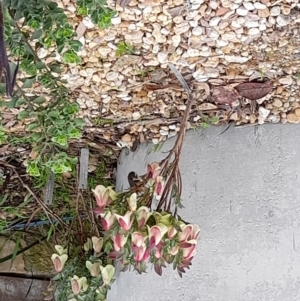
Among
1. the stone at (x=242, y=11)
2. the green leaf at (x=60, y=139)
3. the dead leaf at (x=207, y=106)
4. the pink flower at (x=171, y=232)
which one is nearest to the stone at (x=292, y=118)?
the dead leaf at (x=207, y=106)

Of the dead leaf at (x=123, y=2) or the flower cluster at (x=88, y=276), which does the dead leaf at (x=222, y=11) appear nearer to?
the dead leaf at (x=123, y=2)

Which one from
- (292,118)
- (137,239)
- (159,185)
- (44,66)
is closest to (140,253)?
(137,239)

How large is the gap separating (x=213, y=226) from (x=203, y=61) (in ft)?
1.17

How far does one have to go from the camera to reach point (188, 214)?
136 centimetres

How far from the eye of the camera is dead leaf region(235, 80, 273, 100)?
124 cm

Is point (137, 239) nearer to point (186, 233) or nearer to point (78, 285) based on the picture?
point (186, 233)

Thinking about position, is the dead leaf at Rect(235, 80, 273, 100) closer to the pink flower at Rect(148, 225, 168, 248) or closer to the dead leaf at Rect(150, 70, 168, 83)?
the dead leaf at Rect(150, 70, 168, 83)

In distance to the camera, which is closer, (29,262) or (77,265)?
(77,265)

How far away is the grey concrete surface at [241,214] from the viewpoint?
124cm

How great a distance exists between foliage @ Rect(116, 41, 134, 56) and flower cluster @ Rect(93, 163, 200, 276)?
25 cm

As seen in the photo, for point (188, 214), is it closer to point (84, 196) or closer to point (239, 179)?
point (239, 179)

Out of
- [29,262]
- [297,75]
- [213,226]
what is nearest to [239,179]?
[213,226]

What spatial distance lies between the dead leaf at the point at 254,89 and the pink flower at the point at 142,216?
1.12 feet

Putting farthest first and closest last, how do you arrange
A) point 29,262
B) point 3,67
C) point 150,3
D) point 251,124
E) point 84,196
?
point 29,262 → point 84,196 → point 251,124 → point 150,3 → point 3,67
